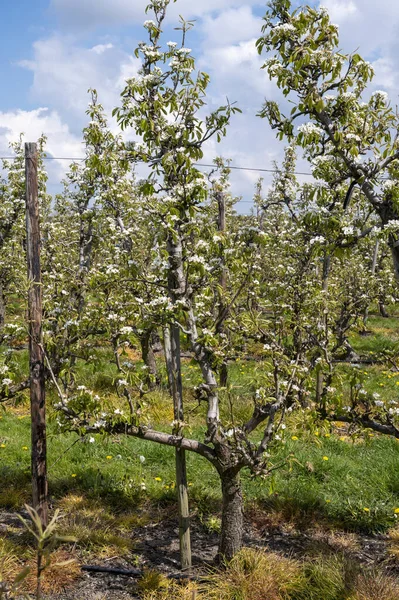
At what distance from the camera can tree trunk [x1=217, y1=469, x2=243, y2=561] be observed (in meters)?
5.33

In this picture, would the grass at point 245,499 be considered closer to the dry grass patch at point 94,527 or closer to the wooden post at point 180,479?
the dry grass patch at point 94,527

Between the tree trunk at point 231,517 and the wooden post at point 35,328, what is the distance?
1.95 meters

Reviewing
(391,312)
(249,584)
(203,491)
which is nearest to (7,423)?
(203,491)

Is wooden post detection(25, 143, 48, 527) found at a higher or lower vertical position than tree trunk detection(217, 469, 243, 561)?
higher

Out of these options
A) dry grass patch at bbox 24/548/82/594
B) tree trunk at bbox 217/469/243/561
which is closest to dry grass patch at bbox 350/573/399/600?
tree trunk at bbox 217/469/243/561

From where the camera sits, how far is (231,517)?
5.34 m

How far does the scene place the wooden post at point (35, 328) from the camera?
512 centimetres

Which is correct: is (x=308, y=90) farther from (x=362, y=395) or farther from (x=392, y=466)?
(x=392, y=466)

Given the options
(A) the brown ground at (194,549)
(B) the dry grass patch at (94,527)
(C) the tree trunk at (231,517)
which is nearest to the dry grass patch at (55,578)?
(A) the brown ground at (194,549)

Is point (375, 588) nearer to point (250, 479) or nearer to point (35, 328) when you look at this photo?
point (250, 479)

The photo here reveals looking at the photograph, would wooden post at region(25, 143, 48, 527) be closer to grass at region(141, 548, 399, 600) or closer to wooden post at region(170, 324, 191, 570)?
wooden post at region(170, 324, 191, 570)

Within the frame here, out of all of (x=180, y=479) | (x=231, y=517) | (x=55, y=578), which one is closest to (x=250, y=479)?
(x=231, y=517)

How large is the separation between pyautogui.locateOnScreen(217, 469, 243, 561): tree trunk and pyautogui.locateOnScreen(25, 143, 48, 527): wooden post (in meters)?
1.95

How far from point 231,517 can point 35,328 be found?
290 centimetres
